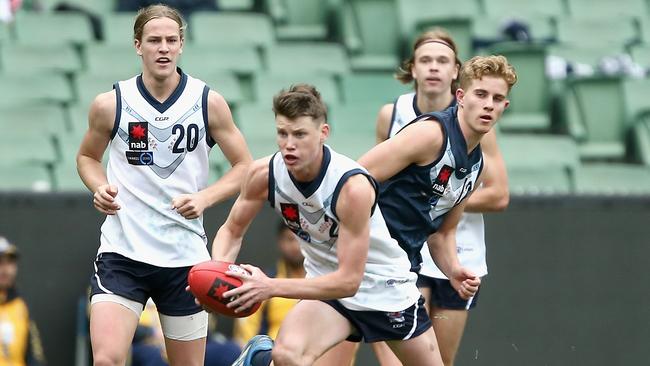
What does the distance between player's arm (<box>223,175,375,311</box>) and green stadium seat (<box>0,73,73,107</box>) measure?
5933 mm

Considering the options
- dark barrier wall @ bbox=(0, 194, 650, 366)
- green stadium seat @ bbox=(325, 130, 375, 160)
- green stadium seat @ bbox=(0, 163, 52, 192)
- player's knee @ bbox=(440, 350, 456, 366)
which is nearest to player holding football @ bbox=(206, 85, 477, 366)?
player's knee @ bbox=(440, 350, 456, 366)

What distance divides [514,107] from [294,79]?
2100 millimetres

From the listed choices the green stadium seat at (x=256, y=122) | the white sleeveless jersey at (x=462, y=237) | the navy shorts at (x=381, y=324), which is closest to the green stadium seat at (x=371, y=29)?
the green stadium seat at (x=256, y=122)

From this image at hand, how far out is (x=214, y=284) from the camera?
17.9ft

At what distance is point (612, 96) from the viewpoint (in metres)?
11.9

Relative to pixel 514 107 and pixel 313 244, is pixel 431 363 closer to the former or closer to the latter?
pixel 313 244

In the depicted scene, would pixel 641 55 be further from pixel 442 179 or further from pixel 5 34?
pixel 442 179

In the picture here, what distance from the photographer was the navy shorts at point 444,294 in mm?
7176

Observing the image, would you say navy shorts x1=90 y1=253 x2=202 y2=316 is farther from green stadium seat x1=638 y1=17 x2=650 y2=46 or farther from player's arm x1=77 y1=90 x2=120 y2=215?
green stadium seat x1=638 y1=17 x2=650 y2=46

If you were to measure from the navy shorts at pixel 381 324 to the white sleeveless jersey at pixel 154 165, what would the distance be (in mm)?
918

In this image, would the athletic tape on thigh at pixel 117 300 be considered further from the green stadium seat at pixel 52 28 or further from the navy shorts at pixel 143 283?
the green stadium seat at pixel 52 28

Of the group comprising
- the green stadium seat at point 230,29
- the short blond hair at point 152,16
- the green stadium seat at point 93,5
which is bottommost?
the green stadium seat at point 230,29

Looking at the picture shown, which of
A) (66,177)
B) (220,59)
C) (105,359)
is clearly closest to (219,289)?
(105,359)

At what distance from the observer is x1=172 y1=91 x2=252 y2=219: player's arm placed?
19.8ft
